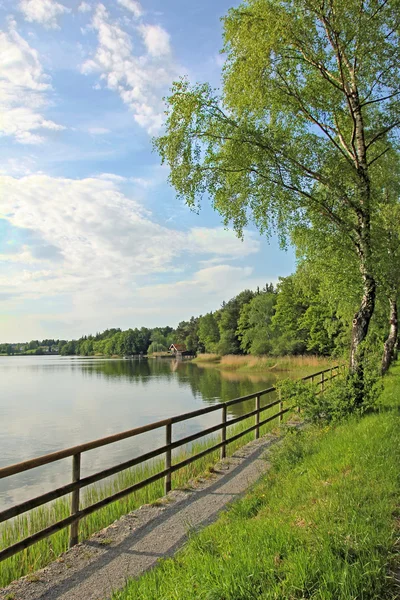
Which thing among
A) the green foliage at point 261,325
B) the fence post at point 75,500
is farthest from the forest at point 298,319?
the fence post at point 75,500

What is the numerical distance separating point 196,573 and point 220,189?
8870mm

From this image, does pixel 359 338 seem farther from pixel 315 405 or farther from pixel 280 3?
pixel 280 3

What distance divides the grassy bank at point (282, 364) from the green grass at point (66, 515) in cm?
2582

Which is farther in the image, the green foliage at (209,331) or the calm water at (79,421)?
the green foliage at (209,331)

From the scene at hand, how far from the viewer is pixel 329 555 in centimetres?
332

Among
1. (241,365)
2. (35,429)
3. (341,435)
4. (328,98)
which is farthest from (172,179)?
(241,365)

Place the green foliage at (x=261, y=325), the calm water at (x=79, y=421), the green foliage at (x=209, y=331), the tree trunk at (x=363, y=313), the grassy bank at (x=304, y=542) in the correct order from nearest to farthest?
the grassy bank at (x=304, y=542), the tree trunk at (x=363, y=313), the calm water at (x=79, y=421), the green foliage at (x=261, y=325), the green foliage at (x=209, y=331)

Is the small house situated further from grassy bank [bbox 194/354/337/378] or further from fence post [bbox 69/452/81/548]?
fence post [bbox 69/452/81/548]

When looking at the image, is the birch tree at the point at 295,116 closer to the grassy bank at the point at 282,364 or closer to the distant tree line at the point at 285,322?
the distant tree line at the point at 285,322

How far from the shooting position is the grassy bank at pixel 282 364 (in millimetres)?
38716

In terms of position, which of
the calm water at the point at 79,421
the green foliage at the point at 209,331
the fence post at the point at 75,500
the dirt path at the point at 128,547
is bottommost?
the calm water at the point at 79,421

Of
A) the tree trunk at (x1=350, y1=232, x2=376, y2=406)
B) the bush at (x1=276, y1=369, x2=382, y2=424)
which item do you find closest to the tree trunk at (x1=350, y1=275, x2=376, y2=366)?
the tree trunk at (x1=350, y1=232, x2=376, y2=406)

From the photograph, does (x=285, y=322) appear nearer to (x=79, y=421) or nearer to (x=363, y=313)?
(x=79, y=421)

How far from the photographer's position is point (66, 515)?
787 cm
